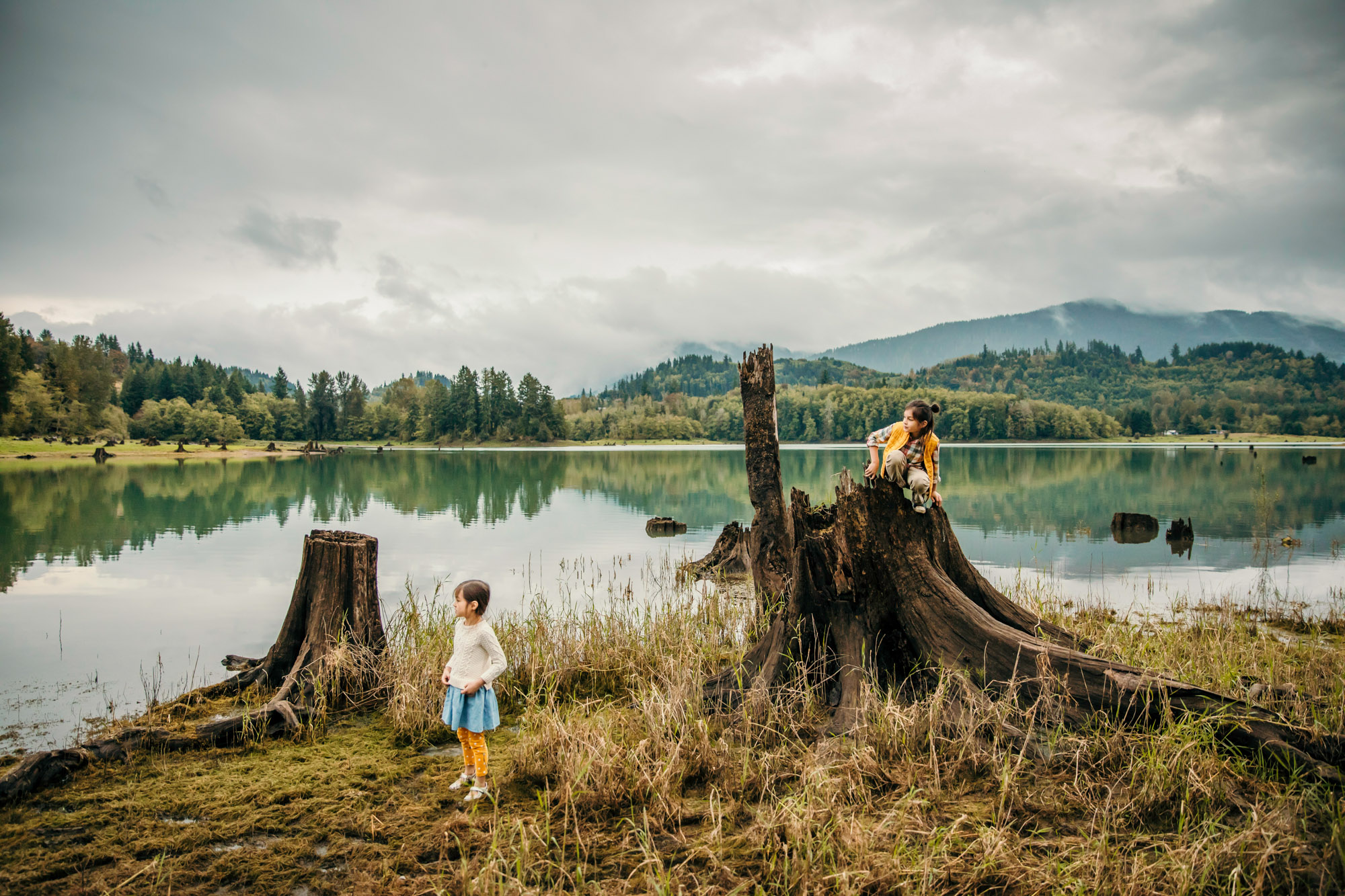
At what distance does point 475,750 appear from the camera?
4754mm

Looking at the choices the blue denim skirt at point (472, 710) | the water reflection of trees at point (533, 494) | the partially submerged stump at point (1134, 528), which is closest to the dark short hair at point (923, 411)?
the blue denim skirt at point (472, 710)

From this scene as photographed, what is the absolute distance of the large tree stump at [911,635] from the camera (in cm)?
474

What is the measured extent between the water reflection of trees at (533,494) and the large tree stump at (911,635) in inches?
640

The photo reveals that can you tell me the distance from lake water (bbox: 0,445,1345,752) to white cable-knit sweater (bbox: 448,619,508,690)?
15.2 feet

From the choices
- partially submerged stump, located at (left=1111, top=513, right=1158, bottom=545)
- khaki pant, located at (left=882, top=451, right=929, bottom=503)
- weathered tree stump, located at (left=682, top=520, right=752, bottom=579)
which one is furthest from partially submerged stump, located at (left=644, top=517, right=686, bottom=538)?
khaki pant, located at (left=882, top=451, right=929, bottom=503)

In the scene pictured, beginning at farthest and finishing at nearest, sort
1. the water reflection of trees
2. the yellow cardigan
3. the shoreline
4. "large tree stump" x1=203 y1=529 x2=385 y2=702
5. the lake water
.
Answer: the shoreline
the water reflection of trees
the lake water
"large tree stump" x1=203 y1=529 x2=385 y2=702
the yellow cardigan

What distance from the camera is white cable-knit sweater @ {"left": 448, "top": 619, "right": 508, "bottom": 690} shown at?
4.77 m

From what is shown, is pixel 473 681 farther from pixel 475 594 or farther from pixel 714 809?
pixel 714 809

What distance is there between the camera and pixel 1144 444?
118 meters

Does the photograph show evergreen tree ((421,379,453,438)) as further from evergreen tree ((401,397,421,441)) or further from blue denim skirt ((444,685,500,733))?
blue denim skirt ((444,685,500,733))

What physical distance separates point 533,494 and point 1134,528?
26.3 m

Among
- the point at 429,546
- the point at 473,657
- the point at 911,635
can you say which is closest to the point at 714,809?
the point at 473,657

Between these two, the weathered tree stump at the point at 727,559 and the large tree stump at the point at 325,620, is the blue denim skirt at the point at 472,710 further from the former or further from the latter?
the weathered tree stump at the point at 727,559

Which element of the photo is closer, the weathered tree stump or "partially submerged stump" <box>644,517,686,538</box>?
the weathered tree stump
